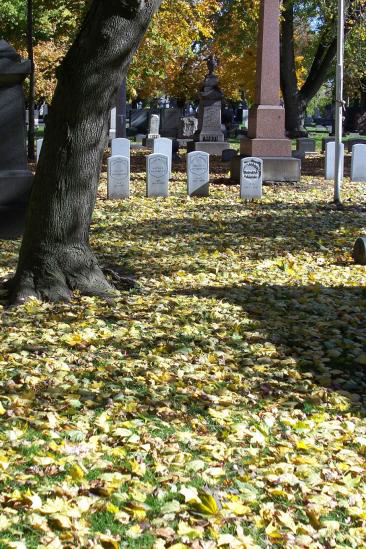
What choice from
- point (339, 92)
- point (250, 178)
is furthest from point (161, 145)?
point (339, 92)

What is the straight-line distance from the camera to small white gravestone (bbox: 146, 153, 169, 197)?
16188 mm

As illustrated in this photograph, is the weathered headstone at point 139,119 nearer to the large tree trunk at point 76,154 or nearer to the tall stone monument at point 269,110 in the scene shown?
the tall stone monument at point 269,110

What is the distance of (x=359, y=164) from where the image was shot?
64.6 ft

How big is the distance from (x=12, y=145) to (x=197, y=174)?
569 centimetres

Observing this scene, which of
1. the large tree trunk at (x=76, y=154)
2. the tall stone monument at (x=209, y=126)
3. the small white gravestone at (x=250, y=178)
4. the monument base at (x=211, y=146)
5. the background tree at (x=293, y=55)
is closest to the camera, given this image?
the large tree trunk at (x=76, y=154)

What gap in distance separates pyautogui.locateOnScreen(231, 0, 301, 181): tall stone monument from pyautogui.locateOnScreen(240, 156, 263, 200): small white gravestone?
184cm

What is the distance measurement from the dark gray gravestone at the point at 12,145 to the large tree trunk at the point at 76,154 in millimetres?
3630

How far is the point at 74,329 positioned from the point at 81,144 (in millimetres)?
1812

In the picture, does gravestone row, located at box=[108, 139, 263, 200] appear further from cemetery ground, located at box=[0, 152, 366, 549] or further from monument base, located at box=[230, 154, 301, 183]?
cemetery ground, located at box=[0, 152, 366, 549]

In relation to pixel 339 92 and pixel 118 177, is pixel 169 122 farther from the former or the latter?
pixel 339 92

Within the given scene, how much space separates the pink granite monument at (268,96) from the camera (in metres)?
18.1

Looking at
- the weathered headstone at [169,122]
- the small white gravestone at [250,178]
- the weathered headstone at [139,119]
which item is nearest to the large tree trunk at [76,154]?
the small white gravestone at [250,178]

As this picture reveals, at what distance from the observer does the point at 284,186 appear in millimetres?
18250

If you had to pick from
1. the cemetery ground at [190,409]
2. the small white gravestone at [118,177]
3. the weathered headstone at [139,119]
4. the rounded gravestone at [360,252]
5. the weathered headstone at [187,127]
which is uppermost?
the weathered headstone at [139,119]
